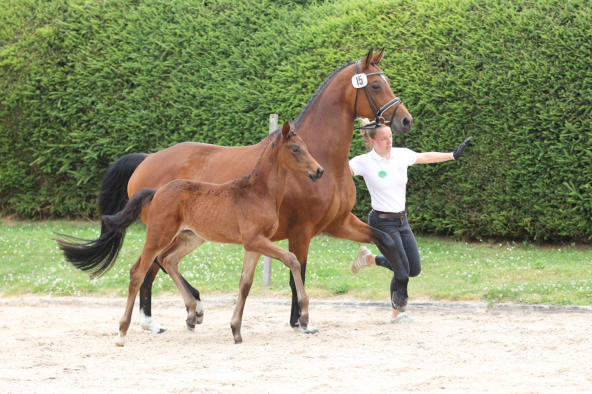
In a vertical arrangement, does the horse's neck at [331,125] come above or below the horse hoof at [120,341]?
above

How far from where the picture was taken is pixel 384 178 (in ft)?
23.7

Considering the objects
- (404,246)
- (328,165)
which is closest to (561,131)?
(404,246)

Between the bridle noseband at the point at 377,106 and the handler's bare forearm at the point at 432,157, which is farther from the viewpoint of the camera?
the handler's bare forearm at the point at 432,157

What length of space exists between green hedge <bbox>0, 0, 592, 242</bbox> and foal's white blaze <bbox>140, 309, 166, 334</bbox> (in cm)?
527

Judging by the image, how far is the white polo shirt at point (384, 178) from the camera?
7.25 metres

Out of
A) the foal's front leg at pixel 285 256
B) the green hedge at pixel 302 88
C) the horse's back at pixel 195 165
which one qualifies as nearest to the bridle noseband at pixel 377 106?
the horse's back at pixel 195 165

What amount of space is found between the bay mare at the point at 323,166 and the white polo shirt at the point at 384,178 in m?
0.37

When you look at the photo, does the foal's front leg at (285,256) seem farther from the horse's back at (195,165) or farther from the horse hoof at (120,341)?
the horse hoof at (120,341)

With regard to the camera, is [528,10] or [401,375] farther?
[528,10]

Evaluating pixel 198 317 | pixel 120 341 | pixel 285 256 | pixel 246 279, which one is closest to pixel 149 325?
pixel 198 317

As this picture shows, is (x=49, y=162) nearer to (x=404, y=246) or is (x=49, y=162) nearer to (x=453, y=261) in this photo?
(x=453, y=261)

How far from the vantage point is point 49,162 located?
45.9 ft

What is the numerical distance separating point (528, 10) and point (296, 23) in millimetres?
3847

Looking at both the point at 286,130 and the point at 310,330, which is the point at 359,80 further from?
the point at 310,330
